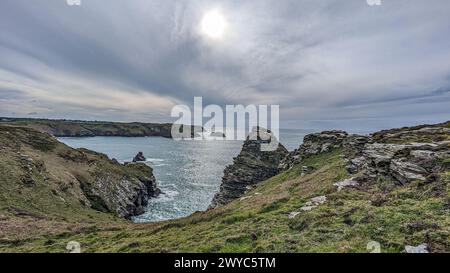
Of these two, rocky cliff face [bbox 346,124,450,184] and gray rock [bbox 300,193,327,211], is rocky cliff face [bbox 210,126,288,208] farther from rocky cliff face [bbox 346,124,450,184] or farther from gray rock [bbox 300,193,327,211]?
gray rock [bbox 300,193,327,211]

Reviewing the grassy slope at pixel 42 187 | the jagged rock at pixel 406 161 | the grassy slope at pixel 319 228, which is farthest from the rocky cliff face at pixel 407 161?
the grassy slope at pixel 42 187

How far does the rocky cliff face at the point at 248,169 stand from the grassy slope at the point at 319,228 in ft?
160

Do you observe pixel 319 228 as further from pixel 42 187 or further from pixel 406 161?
pixel 42 187

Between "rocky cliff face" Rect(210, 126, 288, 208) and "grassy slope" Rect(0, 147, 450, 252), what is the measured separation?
1914 inches

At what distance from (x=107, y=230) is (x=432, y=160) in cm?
3604

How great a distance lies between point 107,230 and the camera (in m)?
33.0

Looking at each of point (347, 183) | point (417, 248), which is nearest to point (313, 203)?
point (347, 183)

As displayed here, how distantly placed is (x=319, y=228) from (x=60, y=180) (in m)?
61.7

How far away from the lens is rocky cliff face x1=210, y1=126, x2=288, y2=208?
3191 inches

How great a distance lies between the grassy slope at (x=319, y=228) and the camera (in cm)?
1534

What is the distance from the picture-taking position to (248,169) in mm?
87500

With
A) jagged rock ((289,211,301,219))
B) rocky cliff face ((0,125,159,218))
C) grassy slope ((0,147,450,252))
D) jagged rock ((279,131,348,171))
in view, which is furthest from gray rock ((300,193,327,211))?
rocky cliff face ((0,125,159,218))
